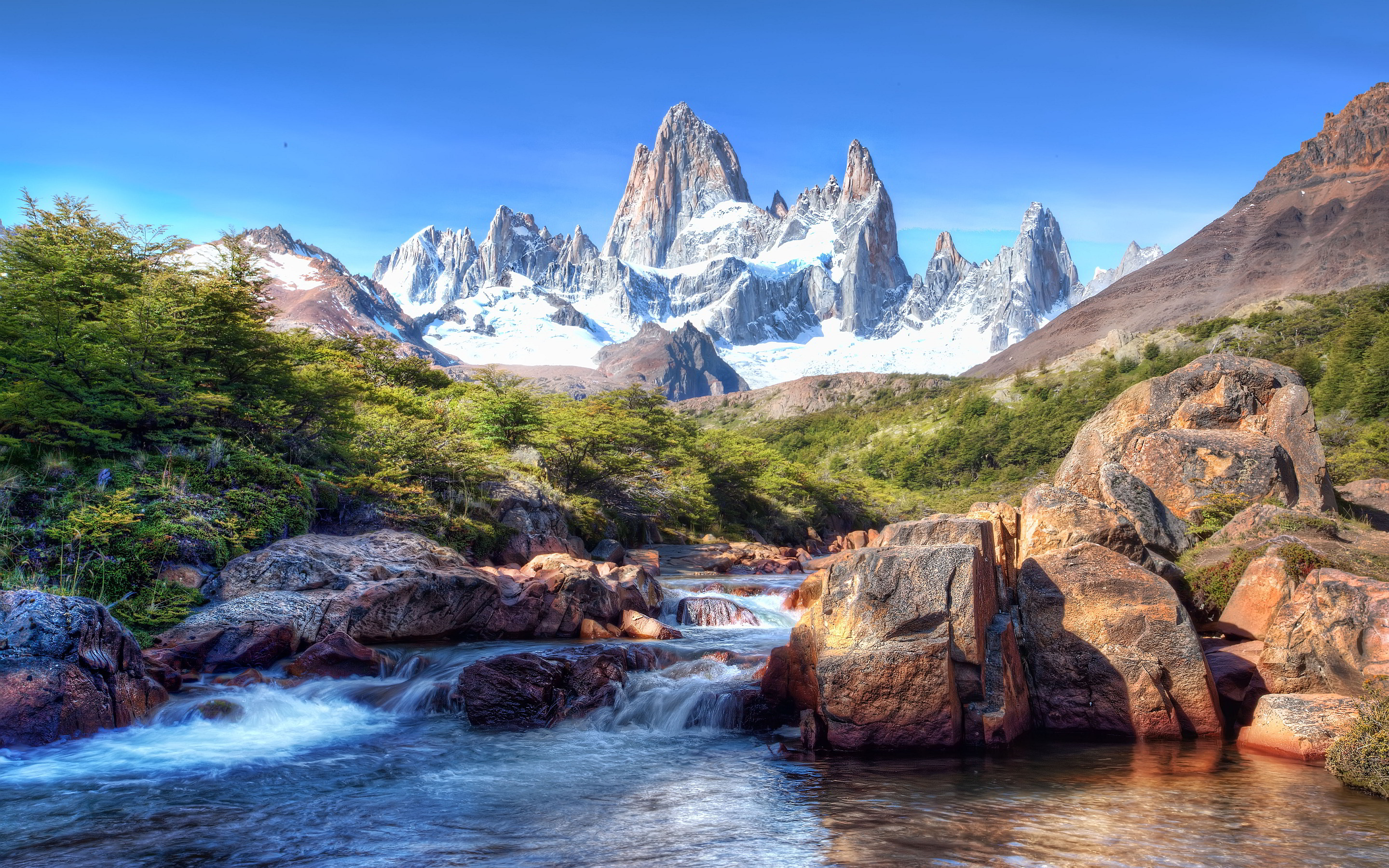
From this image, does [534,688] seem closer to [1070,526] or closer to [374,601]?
[374,601]

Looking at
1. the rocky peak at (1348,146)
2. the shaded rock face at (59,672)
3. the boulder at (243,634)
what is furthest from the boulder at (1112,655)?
the rocky peak at (1348,146)

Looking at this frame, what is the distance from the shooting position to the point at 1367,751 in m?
7.38

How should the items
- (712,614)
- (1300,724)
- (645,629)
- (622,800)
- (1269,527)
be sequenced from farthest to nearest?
(712,614)
(645,629)
(1269,527)
(1300,724)
(622,800)

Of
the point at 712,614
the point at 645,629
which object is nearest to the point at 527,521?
the point at 712,614

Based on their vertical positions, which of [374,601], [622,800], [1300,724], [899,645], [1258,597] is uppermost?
[1258,597]

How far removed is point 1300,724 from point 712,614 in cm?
1063

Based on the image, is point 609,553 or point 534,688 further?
point 609,553

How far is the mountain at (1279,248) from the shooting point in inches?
5133

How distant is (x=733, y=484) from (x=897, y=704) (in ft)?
114

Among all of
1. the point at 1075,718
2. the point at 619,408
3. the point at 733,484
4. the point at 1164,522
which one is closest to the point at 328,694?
the point at 1075,718

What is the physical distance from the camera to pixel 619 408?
35188 millimetres

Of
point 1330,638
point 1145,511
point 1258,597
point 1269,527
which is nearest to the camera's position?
point 1330,638

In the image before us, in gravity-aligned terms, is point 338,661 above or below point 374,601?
below

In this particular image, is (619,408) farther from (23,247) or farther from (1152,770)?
(1152,770)
